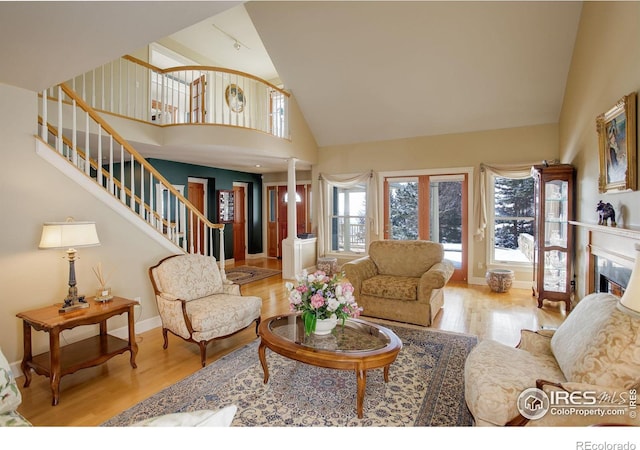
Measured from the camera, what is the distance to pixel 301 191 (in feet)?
28.0

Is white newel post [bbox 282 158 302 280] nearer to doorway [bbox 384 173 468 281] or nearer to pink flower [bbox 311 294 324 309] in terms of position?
doorway [bbox 384 173 468 281]

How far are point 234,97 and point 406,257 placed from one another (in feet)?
13.7

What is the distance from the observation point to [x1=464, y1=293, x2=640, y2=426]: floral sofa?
142 centimetres

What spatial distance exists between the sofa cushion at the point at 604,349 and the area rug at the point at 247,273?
500cm

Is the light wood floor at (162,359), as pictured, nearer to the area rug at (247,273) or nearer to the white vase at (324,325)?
the area rug at (247,273)

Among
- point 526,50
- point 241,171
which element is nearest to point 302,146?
point 241,171

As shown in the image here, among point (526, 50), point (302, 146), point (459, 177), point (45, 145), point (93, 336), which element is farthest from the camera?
point (302, 146)

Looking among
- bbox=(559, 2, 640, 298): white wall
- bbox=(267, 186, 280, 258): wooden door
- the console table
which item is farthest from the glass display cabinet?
bbox=(267, 186, 280, 258): wooden door

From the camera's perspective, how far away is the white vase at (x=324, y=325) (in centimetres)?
247

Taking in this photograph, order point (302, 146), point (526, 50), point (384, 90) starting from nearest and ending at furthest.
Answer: point (526, 50) → point (384, 90) → point (302, 146)

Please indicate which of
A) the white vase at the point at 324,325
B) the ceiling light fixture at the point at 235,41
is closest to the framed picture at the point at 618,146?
the white vase at the point at 324,325

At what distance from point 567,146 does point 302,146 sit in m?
4.39

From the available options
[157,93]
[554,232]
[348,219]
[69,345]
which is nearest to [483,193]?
[554,232]

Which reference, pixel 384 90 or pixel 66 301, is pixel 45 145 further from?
pixel 384 90
